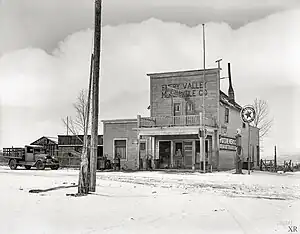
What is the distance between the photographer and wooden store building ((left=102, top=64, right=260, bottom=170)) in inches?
477

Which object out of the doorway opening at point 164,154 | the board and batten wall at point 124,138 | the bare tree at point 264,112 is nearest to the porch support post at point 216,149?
the doorway opening at point 164,154

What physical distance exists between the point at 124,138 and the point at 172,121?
200 centimetres

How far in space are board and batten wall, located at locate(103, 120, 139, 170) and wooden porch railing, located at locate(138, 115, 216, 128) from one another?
79 centimetres

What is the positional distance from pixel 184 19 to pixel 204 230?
4.99 feet

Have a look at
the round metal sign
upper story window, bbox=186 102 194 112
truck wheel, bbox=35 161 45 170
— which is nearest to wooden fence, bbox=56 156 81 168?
truck wheel, bbox=35 161 45 170

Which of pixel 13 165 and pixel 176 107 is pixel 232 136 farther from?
pixel 13 165

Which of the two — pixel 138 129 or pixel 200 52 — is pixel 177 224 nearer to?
pixel 200 52

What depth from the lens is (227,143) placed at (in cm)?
1283

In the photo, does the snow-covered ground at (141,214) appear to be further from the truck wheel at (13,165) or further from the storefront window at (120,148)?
the storefront window at (120,148)

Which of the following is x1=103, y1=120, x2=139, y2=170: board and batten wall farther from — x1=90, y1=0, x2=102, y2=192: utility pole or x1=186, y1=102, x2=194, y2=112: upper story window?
x1=90, y1=0, x2=102, y2=192: utility pole

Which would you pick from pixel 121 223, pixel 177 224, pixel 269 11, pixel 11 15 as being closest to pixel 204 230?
A: pixel 177 224

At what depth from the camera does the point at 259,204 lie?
176 inches

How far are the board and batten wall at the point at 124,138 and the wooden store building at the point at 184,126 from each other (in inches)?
1.4

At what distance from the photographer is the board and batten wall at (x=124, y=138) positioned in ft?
44.4
